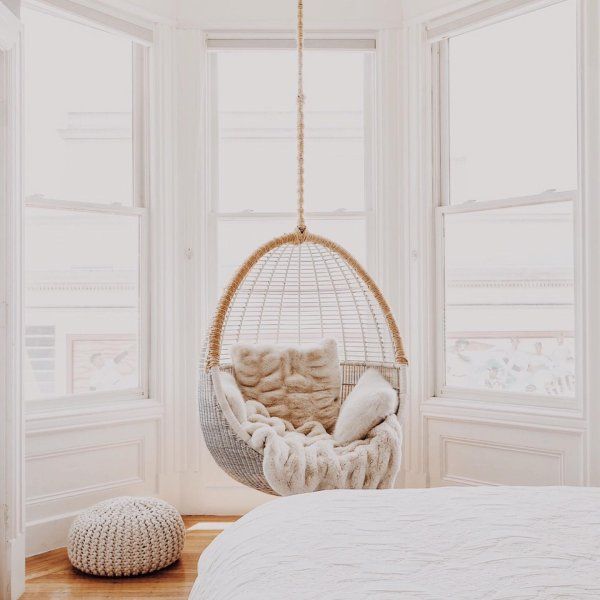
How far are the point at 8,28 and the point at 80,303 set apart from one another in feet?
4.13

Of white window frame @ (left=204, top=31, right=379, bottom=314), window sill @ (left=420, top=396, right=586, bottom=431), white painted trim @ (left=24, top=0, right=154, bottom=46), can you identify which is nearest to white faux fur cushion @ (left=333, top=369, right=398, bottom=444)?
window sill @ (left=420, top=396, right=586, bottom=431)

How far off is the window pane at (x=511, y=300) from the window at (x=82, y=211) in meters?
1.57

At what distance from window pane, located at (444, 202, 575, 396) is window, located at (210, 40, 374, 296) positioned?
549 millimetres

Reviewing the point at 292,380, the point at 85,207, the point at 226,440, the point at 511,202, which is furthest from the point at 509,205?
the point at 85,207

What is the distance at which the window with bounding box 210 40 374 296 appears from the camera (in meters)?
3.62

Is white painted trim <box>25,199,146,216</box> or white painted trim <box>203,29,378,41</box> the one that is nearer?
white painted trim <box>25,199,146,216</box>

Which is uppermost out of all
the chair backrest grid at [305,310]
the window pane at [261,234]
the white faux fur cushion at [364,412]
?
the window pane at [261,234]

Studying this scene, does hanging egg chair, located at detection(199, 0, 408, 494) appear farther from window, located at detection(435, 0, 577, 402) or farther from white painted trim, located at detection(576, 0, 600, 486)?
white painted trim, located at detection(576, 0, 600, 486)

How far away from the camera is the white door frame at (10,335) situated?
254 centimetres

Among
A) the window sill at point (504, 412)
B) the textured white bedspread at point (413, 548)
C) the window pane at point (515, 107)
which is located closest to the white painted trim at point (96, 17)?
the window pane at point (515, 107)

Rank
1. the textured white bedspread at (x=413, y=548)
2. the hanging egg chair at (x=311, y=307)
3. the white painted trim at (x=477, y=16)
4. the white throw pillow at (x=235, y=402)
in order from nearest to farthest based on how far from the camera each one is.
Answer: the textured white bedspread at (x=413, y=548), the white throw pillow at (x=235, y=402), the hanging egg chair at (x=311, y=307), the white painted trim at (x=477, y=16)

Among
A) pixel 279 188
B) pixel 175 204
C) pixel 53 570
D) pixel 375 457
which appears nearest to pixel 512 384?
pixel 375 457

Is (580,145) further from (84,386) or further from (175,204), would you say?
(84,386)

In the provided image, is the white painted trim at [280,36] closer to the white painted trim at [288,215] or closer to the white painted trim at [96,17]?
the white painted trim at [96,17]
